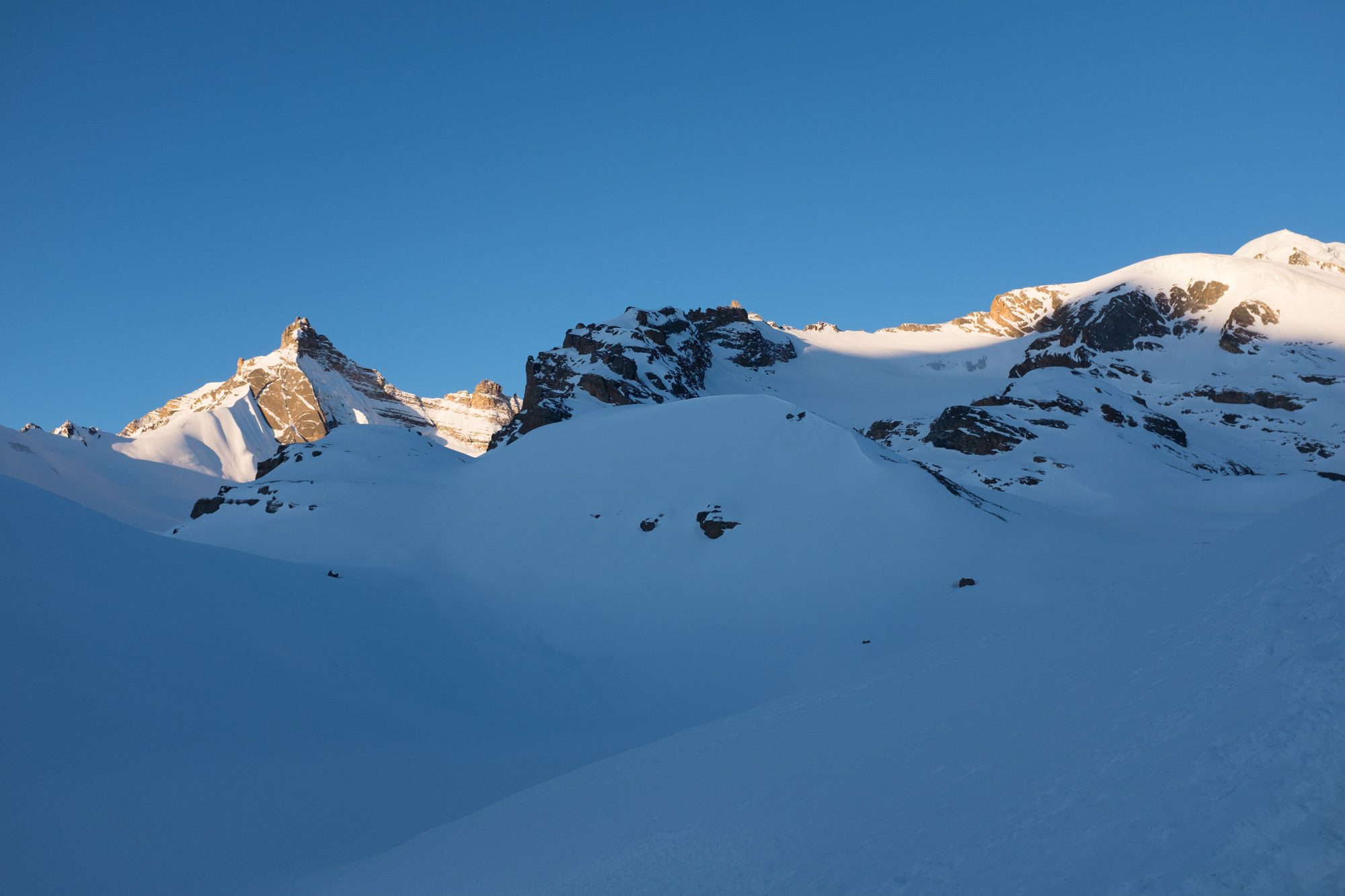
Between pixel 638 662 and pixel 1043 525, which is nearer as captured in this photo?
pixel 638 662

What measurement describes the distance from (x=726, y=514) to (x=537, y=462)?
11931 mm

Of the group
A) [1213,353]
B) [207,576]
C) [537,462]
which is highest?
[1213,353]

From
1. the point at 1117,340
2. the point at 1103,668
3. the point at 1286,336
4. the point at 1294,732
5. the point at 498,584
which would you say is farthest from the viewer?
the point at 1117,340

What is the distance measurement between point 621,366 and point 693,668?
2126 inches

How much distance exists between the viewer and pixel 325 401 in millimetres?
138125

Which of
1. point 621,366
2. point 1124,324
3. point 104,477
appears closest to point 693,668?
point 621,366

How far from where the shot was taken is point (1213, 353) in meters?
94.1

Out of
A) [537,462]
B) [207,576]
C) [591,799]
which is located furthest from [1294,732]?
[537,462]

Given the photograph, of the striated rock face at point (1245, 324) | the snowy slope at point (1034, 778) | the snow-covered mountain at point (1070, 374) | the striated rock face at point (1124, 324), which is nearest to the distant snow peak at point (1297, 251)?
the snow-covered mountain at point (1070, 374)

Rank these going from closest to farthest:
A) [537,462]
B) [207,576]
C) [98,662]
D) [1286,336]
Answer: [98,662] → [207,576] → [537,462] → [1286,336]

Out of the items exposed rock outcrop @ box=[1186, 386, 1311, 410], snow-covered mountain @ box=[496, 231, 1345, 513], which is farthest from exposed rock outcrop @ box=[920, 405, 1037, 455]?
exposed rock outcrop @ box=[1186, 386, 1311, 410]

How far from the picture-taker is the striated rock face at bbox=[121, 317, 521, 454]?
13025 centimetres

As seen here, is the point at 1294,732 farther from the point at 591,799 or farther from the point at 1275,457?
the point at 1275,457

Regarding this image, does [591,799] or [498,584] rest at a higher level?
[498,584]
